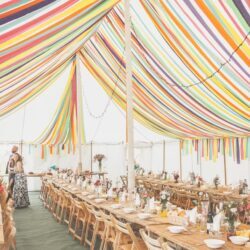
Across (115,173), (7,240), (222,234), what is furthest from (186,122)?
(115,173)

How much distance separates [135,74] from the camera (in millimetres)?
7195

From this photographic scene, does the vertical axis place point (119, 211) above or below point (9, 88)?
below

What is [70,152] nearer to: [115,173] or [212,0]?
[115,173]

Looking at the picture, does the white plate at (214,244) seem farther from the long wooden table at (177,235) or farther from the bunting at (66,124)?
the bunting at (66,124)

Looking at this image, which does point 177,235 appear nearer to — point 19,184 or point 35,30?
point 35,30

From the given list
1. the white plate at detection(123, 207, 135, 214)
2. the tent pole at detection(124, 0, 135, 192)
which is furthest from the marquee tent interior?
the white plate at detection(123, 207, 135, 214)

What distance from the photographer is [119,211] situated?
5109 millimetres

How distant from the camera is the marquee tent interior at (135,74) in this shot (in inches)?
167

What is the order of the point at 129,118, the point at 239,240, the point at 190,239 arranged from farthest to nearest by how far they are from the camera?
the point at 129,118, the point at 190,239, the point at 239,240

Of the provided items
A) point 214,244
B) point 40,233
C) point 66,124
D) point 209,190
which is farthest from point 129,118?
point 66,124

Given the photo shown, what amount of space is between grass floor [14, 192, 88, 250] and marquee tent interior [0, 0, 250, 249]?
159 cm

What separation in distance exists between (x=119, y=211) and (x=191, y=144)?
7.14 meters

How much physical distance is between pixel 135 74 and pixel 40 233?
3838 mm

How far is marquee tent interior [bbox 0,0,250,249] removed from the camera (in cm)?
425
